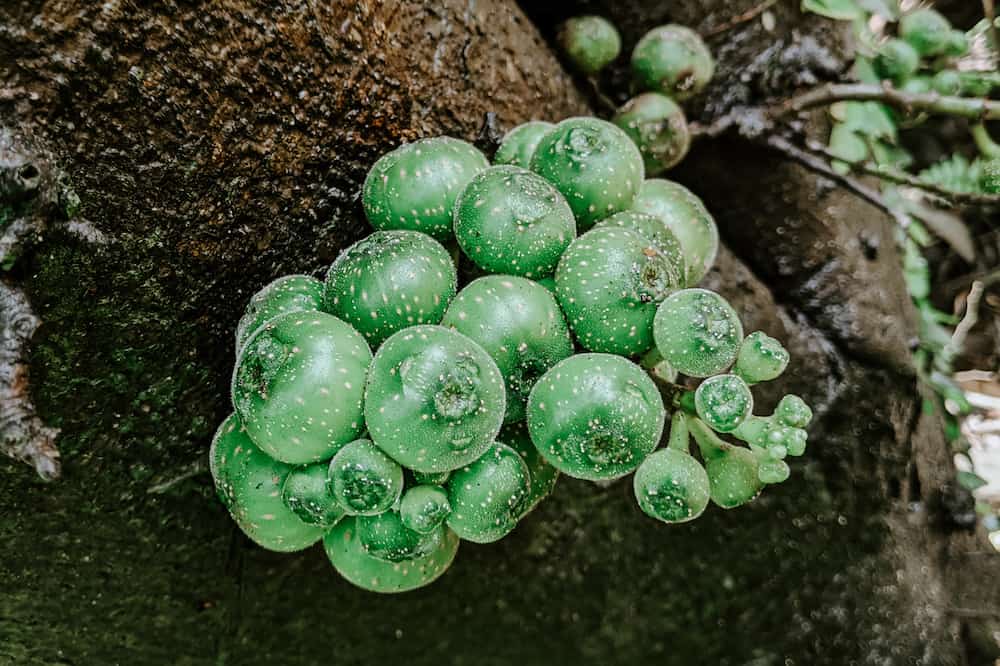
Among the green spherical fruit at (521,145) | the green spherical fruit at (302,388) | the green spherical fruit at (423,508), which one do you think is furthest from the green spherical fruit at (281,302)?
the green spherical fruit at (521,145)

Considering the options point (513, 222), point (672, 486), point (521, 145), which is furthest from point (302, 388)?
point (521, 145)

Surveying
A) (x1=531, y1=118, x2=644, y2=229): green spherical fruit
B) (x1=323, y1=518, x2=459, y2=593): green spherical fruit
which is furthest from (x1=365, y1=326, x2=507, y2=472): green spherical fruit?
(x1=531, y1=118, x2=644, y2=229): green spherical fruit

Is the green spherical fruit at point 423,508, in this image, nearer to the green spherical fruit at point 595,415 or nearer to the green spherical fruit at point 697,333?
the green spherical fruit at point 595,415

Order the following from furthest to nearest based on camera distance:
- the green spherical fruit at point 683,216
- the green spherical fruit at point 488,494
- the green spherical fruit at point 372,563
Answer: the green spherical fruit at point 683,216 < the green spherical fruit at point 372,563 < the green spherical fruit at point 488,494

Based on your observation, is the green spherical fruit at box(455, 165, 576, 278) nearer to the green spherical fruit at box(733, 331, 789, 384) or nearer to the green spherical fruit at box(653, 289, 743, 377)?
the green spherical fruit at box(653, 289, 743, 377)

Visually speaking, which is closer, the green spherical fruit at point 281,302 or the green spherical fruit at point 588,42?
the green spherical fruit at point 281,302

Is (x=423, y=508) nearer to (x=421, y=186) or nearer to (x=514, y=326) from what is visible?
(x=514, y=326)
